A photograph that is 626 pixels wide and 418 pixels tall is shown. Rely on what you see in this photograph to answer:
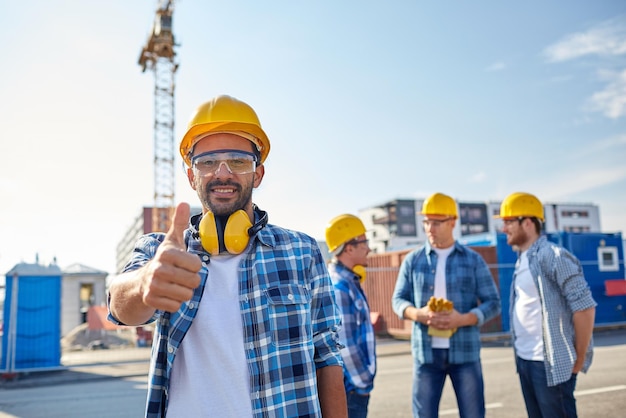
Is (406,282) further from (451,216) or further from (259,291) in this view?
(259,291)

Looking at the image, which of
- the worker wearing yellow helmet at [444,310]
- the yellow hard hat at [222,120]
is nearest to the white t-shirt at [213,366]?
the yellow hard hat at [222,120]

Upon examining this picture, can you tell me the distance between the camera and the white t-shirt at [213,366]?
1715 millimetres

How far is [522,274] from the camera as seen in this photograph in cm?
393

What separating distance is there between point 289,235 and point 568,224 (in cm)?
10028

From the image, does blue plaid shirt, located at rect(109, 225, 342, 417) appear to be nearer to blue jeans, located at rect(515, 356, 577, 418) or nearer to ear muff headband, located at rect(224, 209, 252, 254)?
ear muff headband, located at rect(224, 209, 252, 254)

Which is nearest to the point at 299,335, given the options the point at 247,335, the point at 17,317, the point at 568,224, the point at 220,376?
the point at 247,335

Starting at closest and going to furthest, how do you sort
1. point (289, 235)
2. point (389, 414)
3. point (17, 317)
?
1. point (289, 235)
2. point (389, 414)
3. point (17, 317)

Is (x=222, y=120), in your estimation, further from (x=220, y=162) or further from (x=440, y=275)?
(x=440, y=275)

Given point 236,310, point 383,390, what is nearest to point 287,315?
point 236,310

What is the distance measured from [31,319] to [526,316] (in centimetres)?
1068

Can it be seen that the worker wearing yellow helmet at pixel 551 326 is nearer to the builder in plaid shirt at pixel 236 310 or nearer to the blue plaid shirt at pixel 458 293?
the blue plaid shirt at pixel 458 293

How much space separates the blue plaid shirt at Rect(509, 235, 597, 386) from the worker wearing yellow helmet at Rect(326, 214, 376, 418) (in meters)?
1.24

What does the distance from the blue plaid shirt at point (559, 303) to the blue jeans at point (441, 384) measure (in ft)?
1.90

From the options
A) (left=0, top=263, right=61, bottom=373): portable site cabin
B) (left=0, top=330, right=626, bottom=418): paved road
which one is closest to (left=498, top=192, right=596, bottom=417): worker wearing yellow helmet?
(left=0, top=330, right=626, bottom=418): paved road
